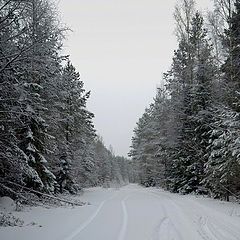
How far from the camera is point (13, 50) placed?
12.3 meters

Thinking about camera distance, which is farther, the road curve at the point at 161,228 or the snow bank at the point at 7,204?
the snow bank at the point at 7,204

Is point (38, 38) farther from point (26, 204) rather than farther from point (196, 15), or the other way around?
point (196, 15)

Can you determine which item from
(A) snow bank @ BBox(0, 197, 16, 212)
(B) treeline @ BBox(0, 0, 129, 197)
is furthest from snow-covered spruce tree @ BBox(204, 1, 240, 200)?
(A) snow bank @ BBox(0, 197, 16, 212)

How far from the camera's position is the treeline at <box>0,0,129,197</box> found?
1194cm

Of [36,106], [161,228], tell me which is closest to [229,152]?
[161,228]

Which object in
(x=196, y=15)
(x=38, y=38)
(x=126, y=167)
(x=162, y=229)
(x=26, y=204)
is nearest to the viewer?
(x=38, y=38)

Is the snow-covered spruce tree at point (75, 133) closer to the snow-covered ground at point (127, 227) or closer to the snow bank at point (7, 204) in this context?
the snow bank at point (7, 204)

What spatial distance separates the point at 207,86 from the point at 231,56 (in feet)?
24.6

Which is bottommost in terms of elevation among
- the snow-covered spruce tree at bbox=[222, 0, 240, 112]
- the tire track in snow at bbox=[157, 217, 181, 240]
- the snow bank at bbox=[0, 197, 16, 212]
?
the tire track in snow at bbox=[157, 217, 181, 240]

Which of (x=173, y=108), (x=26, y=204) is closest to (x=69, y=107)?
(x=173, y=108)

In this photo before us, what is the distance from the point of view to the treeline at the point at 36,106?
39.2 feet

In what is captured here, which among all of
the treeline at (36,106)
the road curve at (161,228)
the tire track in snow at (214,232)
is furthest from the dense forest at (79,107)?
the tire track in snow at (214,232)

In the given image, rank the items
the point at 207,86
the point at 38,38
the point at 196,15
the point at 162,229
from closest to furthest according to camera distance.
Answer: the point at 38,38
the point at 162,229
the point at 207,86
the point at 196,15

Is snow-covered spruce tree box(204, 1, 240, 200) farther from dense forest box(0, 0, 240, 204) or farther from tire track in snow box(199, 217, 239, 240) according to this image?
tire track in snow box(199, 217, 239, 240)
